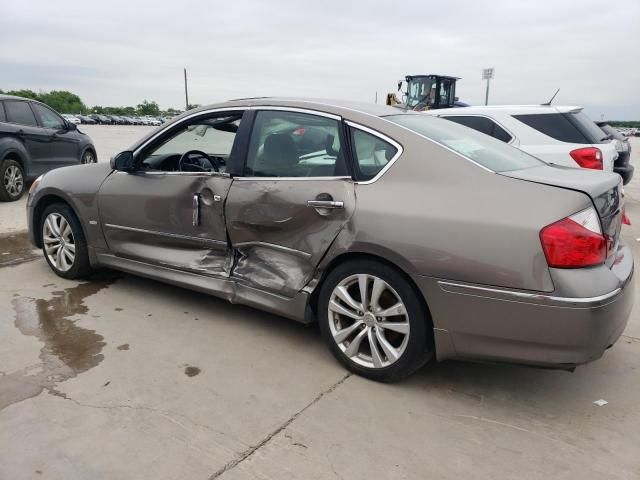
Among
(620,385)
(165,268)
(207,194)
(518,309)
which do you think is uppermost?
(207,194)

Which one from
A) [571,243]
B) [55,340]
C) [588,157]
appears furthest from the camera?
[588,157]

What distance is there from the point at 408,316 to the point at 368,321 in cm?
26

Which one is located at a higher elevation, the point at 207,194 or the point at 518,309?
the point at 207,194

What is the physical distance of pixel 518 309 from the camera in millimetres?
2602

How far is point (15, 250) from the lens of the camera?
19.3 feet

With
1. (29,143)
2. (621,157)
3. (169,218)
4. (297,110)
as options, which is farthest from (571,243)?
(29,143)

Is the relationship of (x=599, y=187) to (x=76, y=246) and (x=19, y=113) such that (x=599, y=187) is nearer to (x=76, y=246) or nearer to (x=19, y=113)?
(x=76, y=246)

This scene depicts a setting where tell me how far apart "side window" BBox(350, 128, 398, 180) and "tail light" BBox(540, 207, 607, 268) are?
3.13 ft

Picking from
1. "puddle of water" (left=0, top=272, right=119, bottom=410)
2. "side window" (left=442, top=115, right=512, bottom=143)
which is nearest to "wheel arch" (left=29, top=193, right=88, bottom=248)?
"puddle of water" (left=0, top=272, right=119, bottom=410)

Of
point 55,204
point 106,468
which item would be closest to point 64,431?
point 106,468

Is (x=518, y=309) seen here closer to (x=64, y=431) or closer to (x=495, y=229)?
(x=495, y=229)

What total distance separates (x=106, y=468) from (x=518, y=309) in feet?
6.35

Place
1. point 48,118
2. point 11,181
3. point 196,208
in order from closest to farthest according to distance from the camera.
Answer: point 196,208, point 11,181, point 48,118

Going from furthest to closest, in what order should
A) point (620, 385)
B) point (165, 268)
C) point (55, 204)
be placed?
point (55, 204)
point (165, 268)
point (620, 385)
